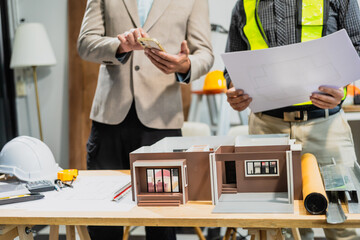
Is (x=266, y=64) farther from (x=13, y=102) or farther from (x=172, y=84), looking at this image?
(x=13, y=102)

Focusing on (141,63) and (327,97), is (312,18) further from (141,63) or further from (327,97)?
(141,63)

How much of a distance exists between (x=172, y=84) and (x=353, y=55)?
0.88 meters

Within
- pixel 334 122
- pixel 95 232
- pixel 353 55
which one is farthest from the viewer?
pixel 95 232

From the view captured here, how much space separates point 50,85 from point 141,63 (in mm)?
2751

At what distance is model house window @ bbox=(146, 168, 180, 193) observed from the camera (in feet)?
4.45

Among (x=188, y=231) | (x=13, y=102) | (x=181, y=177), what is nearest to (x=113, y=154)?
(x=181, y=177)

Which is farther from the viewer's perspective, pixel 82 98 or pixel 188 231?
pixel 82 98

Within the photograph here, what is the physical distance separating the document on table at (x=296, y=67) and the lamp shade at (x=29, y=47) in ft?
9.79

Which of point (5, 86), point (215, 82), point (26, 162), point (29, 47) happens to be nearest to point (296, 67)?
point (26, 162)

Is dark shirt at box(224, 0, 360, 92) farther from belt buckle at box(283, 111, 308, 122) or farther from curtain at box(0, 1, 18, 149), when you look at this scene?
curtain at box(0, 1, 18, 149)

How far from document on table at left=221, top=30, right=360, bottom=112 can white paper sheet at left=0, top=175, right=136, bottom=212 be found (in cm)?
56

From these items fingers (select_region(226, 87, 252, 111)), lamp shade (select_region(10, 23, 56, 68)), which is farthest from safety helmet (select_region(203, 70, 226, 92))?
fingers (select_region(226, 87, 252, 111))

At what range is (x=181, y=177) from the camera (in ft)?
4.44

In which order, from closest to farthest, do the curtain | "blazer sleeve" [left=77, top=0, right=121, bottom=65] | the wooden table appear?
the wooden table → "blazer sleeve" [left=77, top=0, right=121, bottom=65] → the curtain
